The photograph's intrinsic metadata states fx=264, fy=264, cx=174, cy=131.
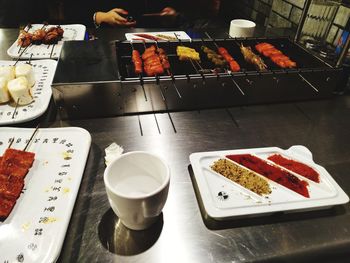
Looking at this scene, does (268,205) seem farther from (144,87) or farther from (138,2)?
(138,2)

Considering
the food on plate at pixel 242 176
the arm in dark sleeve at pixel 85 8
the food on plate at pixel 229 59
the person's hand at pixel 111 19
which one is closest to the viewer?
the food on plate at pixel 242 176

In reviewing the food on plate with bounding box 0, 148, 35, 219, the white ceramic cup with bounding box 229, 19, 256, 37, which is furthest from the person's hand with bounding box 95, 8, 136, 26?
the food on plate with bounding box 0, 148, 35, 219

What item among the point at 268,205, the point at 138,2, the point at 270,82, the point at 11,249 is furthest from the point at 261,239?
the point at 138,2

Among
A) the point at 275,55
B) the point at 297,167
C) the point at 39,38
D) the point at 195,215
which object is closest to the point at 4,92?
the point at 39,38

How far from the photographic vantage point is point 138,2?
12.6ft

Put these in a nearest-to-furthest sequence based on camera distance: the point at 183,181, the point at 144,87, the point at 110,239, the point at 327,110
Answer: the point at 110,239
the point at 183,181
the point at 144,87
the point at 327,110

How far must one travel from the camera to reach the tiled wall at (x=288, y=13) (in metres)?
2.22

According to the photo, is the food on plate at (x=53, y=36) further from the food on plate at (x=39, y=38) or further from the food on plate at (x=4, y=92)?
the food on plate at (x=4, y=92)

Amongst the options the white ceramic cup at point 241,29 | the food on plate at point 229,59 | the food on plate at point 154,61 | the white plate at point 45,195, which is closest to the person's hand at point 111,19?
the white ceramic cup at point 241,29

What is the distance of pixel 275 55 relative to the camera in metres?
1.84

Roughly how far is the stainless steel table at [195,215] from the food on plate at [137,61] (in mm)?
279

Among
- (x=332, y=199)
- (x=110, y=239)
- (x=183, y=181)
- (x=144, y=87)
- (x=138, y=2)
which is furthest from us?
(x=138, y=2)

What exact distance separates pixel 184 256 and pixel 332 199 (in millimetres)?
645

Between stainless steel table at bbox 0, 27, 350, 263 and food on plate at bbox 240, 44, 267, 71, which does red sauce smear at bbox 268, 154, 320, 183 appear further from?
food on plate at bbox 240, 44, 267, 71
